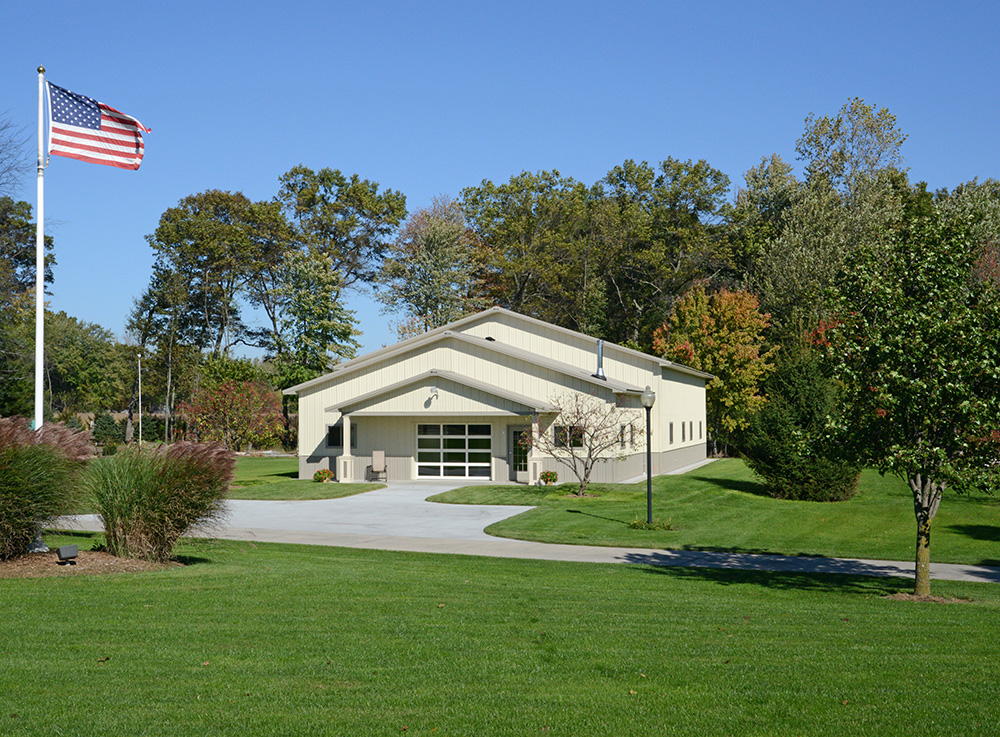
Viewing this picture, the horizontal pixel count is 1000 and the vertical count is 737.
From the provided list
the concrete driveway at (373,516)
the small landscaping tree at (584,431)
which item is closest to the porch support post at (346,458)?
the concrete driveway at (373,516)

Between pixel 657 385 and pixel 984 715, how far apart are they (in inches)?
1205

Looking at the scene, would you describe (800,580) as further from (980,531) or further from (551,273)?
(551,273)

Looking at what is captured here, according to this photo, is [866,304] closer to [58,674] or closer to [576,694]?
[576,694]

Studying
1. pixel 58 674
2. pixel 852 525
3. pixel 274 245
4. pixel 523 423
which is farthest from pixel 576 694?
pixel 274 245

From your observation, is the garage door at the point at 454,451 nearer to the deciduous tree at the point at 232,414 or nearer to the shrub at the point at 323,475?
the shrub at the point at 323,475

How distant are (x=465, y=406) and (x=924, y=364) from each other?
75.9ft

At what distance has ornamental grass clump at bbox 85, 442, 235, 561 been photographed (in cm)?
1285

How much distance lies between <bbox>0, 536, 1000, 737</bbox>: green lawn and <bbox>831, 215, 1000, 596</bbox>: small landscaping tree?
1.91m

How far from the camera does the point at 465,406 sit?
34344mm

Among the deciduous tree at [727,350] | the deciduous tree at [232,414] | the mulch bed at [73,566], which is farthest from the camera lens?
the deciduous tree at [727,350]

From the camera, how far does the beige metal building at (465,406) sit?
33969 millimetres

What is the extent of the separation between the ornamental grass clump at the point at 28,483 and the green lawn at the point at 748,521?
10.3m

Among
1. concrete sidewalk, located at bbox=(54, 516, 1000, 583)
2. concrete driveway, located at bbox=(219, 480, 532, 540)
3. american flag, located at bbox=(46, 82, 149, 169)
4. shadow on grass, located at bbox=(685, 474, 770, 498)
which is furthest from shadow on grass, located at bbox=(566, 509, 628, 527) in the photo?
american flag, located at bbox=(46, 82, 149, 169)

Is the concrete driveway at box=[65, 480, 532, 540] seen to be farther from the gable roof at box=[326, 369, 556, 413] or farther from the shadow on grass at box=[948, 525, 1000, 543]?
the shadow on grass at box=[948, 525, 1000, 543]
